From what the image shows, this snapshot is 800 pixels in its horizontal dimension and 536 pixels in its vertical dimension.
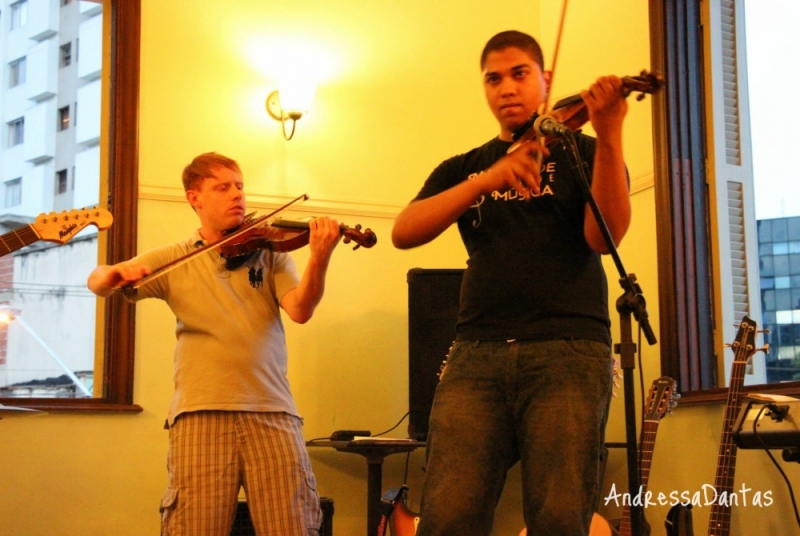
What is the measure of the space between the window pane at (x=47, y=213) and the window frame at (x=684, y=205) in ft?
8.05

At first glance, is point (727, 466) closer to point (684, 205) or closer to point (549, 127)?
point (684, 205)

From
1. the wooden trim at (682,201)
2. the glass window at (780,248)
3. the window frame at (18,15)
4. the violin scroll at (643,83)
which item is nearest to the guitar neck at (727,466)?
the wooden trim at (682,201)

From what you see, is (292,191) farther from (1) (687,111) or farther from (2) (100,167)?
(1) (687,111)

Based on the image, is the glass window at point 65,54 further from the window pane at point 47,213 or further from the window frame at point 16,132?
the window frame at point 16,132

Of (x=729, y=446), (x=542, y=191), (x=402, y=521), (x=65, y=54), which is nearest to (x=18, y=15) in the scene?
(x=65, y=54)

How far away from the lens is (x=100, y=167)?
4.05 metres

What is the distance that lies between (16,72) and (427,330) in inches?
86.4

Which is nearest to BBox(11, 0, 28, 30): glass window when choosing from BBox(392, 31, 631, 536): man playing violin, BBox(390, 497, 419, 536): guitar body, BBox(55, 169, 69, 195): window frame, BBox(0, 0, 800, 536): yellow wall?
BBox(0, 0, 800, 536): yellow wall

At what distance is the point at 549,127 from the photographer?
163 cm

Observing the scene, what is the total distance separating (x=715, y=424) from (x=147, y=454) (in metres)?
2.30

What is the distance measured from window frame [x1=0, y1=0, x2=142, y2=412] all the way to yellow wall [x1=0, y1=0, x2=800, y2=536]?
6 centimetres

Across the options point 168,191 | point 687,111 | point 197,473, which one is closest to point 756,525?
point 687,111

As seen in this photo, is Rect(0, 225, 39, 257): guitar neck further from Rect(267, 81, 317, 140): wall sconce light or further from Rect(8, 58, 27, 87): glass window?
Rect(267, 81, 317, 140): wall sconce light

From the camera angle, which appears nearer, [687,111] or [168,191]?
[687,111]
